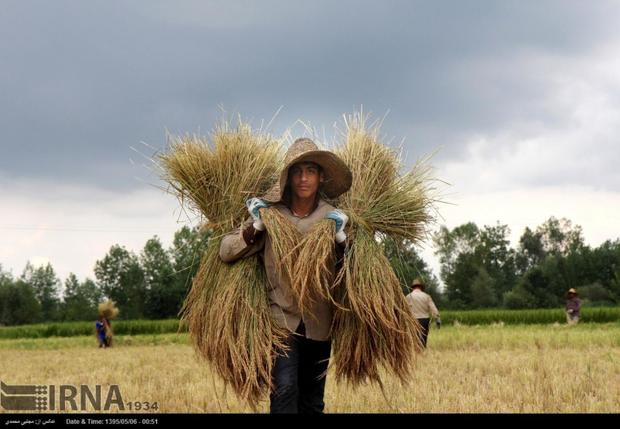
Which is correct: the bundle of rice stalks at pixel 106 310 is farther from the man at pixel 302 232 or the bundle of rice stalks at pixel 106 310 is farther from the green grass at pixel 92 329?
the man at pixel 302 232

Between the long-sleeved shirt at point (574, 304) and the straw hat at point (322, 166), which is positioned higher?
the straw hat at point (322, 166)

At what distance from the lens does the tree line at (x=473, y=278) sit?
4959 cm

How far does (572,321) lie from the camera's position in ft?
68.0

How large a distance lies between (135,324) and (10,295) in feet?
120

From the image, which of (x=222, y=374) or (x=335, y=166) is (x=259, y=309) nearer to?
(x=222, y=374)

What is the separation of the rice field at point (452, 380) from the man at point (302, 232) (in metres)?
0.53

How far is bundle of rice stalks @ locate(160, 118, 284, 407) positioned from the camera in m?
4.17

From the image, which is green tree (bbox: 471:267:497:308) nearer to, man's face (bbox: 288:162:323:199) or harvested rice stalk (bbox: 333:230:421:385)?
harvested rice stalk (bbox: 333:230:421:385)

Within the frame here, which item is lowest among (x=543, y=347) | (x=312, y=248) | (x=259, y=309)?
(x=543, y=347)

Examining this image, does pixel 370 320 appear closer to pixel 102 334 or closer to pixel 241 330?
pixel 241 330

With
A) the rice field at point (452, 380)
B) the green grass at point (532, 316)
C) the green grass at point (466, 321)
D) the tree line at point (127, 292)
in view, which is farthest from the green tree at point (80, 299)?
the rice field at point (452, 380)

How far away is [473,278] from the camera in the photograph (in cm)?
5956

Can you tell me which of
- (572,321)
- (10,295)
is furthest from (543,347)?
(10,295)

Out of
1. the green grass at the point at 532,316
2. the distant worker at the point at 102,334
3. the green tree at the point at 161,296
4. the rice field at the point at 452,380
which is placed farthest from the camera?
the green tree at the point at 161,296
